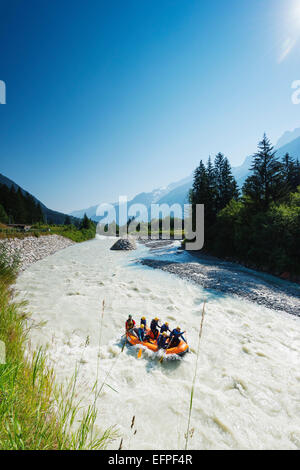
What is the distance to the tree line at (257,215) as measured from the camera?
15359 millimetres

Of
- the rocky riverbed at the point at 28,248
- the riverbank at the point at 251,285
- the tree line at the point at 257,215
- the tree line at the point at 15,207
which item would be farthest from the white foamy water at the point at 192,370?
the tree line at the point at 15,207

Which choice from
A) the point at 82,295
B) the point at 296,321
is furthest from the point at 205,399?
the point at 82,295

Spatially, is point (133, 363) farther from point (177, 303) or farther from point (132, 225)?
point (132, 225)

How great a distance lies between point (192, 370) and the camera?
18.8ft

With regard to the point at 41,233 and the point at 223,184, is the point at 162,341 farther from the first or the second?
the point at 41,233

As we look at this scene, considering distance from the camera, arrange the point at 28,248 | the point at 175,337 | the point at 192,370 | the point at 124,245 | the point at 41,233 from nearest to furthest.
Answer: the point at 192,370
the point at 175,337
the point at 28,248
the point at 124,245
the point at 41,233

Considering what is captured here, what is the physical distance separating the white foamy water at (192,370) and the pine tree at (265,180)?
1578 cm

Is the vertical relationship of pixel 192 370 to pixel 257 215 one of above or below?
below

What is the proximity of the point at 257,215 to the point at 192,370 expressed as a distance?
17313mm

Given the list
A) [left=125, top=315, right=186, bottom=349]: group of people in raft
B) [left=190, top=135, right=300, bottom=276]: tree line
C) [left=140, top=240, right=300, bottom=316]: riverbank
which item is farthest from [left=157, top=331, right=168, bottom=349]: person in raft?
[left=190, top=135, right=300, bottom=276]: tree line

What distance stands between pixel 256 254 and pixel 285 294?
692cm

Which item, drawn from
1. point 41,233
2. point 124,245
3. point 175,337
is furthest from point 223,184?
point 41,233

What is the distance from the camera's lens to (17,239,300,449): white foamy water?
403 centimetres

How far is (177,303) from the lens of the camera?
34.8 feet
